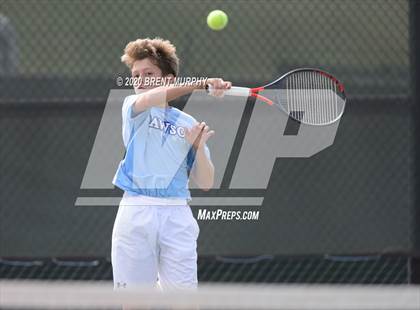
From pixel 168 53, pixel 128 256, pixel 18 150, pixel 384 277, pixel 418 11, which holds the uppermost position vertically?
pixel 418 11

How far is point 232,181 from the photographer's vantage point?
4.63 meters

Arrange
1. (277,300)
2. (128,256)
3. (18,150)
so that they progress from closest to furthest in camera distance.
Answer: (277,300)
(128,256)
(18,150)

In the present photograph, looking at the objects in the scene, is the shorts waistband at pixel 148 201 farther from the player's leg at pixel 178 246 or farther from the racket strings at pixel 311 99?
the racket strings at pixel 311 99

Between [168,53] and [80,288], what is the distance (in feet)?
5.81

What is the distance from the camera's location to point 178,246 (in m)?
3.44

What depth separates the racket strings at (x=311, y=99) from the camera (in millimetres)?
4023

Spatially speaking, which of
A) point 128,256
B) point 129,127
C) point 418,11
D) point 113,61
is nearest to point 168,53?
point 129,127

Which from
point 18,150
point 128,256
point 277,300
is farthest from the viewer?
point 18,150

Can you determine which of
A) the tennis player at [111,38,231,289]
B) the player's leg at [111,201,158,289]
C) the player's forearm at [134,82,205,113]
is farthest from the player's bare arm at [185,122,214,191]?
the player's leg at [111,201,158,289]

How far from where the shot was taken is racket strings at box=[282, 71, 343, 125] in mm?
4023

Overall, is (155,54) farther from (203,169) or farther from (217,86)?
(203,169)

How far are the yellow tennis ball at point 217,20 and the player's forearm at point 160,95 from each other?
108 centimetres

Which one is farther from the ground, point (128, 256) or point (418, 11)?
point (418, 11)

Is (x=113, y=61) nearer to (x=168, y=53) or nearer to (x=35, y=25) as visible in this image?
(x=35, y=25)
